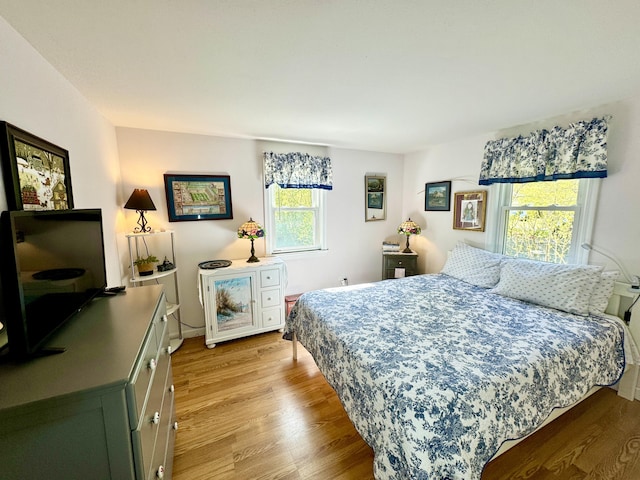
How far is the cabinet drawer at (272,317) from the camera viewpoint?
2.89 metres

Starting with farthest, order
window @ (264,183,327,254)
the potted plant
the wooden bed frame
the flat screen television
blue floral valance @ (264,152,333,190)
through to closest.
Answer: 1. window @ (264,183,327,254)
2. blue floral valance @ (264,152,333,190)
3. the potted plant
4. the wooden bed frame
5. the flat screen television

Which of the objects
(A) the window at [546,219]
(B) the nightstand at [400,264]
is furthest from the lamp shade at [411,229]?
(A) the window at [546,219]

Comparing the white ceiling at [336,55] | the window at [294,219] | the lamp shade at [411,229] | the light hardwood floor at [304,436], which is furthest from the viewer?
the lamp shade at [411,229]

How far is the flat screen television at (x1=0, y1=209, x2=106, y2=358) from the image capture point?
2.54 feet

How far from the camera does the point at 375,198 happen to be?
3.79 metres

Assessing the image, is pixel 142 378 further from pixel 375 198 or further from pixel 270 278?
pixel 375 198

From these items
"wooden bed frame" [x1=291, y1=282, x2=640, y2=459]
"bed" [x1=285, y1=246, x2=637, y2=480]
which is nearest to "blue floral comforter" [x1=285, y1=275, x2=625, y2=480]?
"bed" [x1=285, y1=246, x2=637, y2=480]

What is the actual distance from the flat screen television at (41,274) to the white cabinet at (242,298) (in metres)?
1.32

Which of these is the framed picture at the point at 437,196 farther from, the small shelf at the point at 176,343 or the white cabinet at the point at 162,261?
the small shelf at the point at 176,343

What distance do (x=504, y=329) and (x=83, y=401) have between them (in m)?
2.14

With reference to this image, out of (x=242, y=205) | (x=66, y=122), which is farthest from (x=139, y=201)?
(x=242, y=205)

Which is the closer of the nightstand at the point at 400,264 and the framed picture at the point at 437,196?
the framed picture at the point at 437,196

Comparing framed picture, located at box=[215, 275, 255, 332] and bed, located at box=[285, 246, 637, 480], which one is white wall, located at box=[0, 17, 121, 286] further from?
bed, located at box=[285, 246, 637, 480]

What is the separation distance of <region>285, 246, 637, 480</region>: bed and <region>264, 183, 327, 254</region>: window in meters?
1.12
